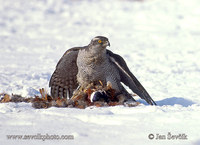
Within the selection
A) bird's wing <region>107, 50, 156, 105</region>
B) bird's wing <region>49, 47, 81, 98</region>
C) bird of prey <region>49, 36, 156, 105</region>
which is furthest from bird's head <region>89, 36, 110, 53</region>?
bird's wing <region>49, 47, 81, 98</region>

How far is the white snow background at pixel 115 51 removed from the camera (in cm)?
364

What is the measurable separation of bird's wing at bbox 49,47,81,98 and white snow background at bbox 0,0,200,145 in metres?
0.50

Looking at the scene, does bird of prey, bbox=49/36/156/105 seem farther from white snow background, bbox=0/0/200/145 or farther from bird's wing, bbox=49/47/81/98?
white snow background, bbox=0/0/200/145

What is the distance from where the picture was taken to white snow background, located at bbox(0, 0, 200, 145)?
12.0 ft

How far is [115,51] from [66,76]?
5.02m

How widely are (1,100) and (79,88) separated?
161 centimetres

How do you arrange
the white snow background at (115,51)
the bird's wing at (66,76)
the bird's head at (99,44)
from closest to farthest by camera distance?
the white snow background at (115,51) < the bird's head at (99,44) < the bird's wing at (66,76)

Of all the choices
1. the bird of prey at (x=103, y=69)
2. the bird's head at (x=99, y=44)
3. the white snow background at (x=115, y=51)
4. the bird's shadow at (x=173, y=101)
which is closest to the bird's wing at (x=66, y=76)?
the bird of prey at (x=103, y=69)

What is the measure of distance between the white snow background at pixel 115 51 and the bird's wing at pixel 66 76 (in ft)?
1.65

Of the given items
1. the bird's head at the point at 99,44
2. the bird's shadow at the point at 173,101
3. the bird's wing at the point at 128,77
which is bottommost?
the bird's shadow at the point at 173,101

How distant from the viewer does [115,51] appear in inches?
461

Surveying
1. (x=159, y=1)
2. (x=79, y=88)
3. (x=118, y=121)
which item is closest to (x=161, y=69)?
(x=79, y=88)

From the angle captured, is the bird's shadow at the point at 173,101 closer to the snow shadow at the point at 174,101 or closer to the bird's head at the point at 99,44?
the snow shadow at the point at 174,101

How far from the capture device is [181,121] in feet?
12.7
